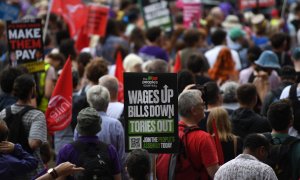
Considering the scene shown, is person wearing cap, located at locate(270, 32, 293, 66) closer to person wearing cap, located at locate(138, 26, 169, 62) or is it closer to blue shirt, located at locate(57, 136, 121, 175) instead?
person wearing cap, located at locate(138, 26, 169, 62)

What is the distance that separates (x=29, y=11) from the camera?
23453mm

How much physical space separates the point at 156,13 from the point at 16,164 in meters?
10.3

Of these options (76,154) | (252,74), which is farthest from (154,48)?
(76,154)

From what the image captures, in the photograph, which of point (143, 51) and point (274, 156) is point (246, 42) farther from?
point (274, 156)

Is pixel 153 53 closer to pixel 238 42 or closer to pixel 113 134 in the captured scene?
pixel 238 42

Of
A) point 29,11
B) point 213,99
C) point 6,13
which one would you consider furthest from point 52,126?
point 29,11

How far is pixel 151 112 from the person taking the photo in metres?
8.51

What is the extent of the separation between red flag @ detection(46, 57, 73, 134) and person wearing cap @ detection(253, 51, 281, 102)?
3.15 metres

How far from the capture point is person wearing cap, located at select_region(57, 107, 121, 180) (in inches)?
337

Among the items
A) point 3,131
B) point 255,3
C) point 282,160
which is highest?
point 255,3

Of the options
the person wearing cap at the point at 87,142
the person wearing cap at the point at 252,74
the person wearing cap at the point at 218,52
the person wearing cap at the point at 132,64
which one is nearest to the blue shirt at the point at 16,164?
the person wearing cap at the point at 87,142

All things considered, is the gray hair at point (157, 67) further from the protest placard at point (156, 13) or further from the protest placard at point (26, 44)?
the protest placard at point (156, 13)

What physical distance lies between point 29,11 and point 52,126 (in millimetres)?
13348

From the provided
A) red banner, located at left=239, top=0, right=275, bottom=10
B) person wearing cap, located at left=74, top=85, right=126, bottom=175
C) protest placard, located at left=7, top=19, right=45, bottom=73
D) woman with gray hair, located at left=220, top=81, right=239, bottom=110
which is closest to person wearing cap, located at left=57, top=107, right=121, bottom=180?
person wearing cap, located at left=74, top=85, right=126, bottom=175
